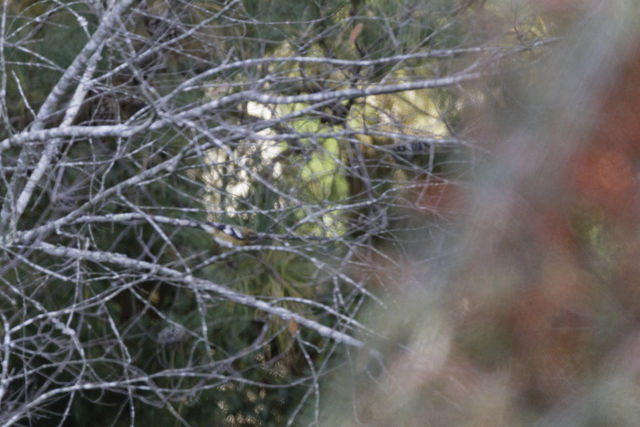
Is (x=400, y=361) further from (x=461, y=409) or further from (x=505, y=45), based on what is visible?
(x=505, y=45)

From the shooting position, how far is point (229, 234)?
2.99 metres

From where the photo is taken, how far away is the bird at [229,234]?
2910 mm

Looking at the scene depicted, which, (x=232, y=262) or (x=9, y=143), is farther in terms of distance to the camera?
(x=232, y=262)

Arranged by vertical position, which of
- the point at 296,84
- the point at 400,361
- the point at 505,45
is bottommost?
the point at 296,84

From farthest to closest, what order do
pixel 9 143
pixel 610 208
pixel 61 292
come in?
pixel 61 292 → pixel 9 143 → pixel 610 208

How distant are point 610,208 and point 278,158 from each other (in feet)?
8.70

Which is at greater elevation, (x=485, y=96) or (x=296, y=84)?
(x=485, y=96)

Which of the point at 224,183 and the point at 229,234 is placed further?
the point at 224,183

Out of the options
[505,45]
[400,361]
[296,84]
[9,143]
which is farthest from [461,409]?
[296,84]

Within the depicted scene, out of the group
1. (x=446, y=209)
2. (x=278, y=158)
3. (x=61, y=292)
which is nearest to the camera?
(x=446, y=209)

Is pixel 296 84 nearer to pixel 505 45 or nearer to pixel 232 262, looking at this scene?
pixel 232 262

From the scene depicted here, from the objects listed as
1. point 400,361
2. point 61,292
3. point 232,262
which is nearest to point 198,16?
point 232,262

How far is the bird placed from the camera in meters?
2.91

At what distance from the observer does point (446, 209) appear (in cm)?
63
